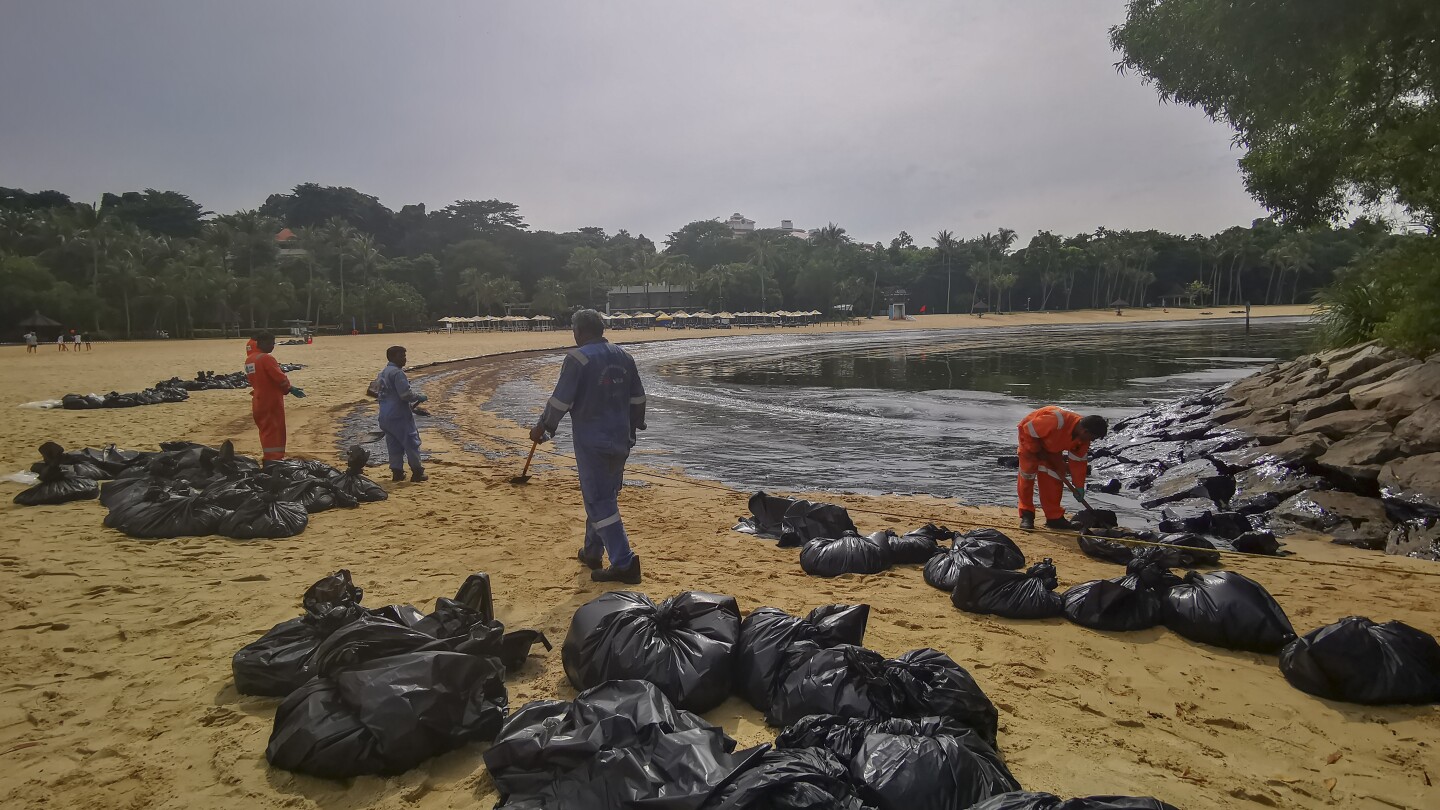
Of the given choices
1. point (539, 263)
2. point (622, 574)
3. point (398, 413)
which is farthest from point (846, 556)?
point (539, 263)

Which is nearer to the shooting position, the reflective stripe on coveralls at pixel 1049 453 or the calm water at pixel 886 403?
the reflective stripe on coveralls at pixel 1049 453

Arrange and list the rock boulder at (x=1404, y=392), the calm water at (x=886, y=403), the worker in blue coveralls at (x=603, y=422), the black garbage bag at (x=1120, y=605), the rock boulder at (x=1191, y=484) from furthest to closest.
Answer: the calm water at (x=886, y=403)
the rock boulder at (x=1404, y=392)
the rock boulder at (x=1191, y=484)
the worker in blue coveralls at (x=603, y=422)
the black garbage bag at (x=1120, y=605)

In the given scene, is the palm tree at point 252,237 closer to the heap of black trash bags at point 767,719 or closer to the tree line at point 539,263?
the tree line at point 539,263

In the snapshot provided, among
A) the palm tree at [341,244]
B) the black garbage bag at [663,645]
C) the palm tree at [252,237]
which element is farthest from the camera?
the palm tree at [341,244]

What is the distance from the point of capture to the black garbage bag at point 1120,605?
419 centimetres

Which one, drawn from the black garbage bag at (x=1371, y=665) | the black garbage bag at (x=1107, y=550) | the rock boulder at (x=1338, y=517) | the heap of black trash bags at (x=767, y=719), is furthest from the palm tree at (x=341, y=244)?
the black garbage bag at (x=1371, y=665)

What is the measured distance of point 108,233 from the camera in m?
50.7

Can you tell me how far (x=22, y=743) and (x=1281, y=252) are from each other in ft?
368

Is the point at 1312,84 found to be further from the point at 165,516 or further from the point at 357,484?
the point at 165,516

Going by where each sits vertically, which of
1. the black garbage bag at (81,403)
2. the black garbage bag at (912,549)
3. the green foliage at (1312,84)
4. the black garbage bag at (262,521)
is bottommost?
the black garbage bag at (912,549)

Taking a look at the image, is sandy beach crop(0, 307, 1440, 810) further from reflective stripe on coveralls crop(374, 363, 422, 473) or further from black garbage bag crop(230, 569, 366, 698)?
reflective stripe on coveralls crop(374, 363, 422, 473)

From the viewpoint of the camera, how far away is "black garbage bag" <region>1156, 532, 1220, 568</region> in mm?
5379

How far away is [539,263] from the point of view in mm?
91625

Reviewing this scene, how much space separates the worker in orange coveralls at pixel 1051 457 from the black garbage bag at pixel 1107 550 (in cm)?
77
